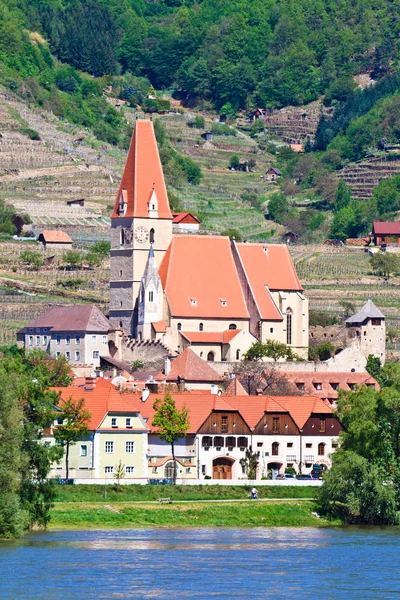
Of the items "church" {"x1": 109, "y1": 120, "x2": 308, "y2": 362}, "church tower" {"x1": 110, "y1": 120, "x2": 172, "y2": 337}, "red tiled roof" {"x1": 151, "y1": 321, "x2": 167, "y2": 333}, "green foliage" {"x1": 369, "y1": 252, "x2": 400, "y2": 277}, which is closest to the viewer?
"red tiled roof" {"x1": 151, "y1": 321, "x2": 167, "y2": 333}

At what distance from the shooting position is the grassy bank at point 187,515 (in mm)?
72438

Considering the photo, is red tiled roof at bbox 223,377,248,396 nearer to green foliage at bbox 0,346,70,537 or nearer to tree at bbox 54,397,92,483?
tree at bbox 54,397,92,483

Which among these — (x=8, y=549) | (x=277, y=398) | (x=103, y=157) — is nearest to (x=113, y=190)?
(x=103, y=157)

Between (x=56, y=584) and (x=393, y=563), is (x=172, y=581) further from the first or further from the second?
(x=393, y=563)

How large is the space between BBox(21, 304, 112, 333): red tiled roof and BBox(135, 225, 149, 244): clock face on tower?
174 inches

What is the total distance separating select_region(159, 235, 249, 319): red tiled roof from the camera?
109 m

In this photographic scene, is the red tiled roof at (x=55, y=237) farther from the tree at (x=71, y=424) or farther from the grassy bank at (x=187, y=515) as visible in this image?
the grassy bank at (x=187, y=515)

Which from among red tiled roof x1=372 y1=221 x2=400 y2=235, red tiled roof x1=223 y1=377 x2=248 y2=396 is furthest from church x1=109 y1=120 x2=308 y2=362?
red tiled roof x1=372 y1=221 x2=400 y2=235

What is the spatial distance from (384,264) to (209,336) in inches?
1598

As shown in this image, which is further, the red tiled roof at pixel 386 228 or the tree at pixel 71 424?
the red tiled roof at pixel 386 228

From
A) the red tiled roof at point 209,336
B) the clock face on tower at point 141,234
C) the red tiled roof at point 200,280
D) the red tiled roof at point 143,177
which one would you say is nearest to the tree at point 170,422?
the red tiled roof at point 209,336

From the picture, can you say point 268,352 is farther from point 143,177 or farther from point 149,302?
point 143,177

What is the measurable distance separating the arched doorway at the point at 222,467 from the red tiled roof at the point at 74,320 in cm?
2478

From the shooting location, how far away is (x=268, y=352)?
107 meters
